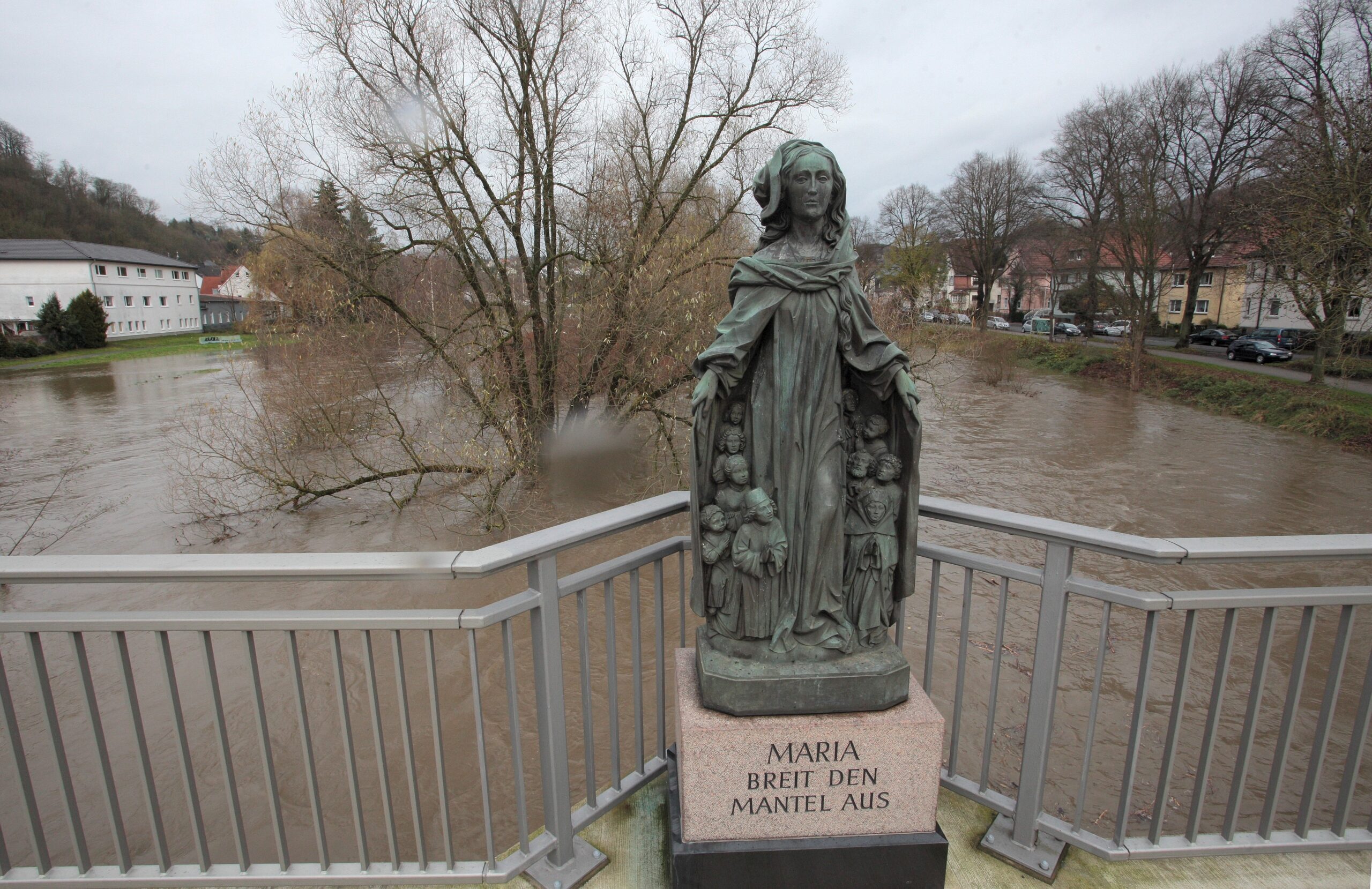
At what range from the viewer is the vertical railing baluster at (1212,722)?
6.83 feet

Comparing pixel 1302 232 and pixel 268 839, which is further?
pixel 1302 232

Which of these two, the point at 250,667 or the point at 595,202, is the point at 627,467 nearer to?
the point at 595,202

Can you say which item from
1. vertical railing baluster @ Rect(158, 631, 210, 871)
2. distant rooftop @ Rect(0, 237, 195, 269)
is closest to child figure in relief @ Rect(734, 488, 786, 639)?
vertical railing baluster @ Rect(158, 631, 210, 871)

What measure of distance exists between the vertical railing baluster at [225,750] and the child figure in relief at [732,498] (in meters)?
1.51

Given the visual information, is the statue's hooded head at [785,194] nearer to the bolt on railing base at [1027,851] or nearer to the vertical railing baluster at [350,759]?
the vertical railing baluster at [350,759]

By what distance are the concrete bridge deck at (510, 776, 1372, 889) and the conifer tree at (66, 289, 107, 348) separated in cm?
4787

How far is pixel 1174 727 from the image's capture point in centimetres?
227

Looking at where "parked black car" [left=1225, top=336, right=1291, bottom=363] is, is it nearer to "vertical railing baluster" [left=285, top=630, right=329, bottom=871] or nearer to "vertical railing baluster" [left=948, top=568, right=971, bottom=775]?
"vertical railing baluster" [left=948, top=568, right=971, bottom=775]

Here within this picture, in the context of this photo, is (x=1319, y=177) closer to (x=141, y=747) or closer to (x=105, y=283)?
(x=141, y=747)

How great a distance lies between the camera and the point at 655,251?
10414 mm

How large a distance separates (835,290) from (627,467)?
1065cm

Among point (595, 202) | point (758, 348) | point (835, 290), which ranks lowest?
point (758, 348)

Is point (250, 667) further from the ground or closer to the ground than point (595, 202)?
closer to the ground

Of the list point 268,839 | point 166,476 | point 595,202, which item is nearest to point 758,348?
point 268,839
